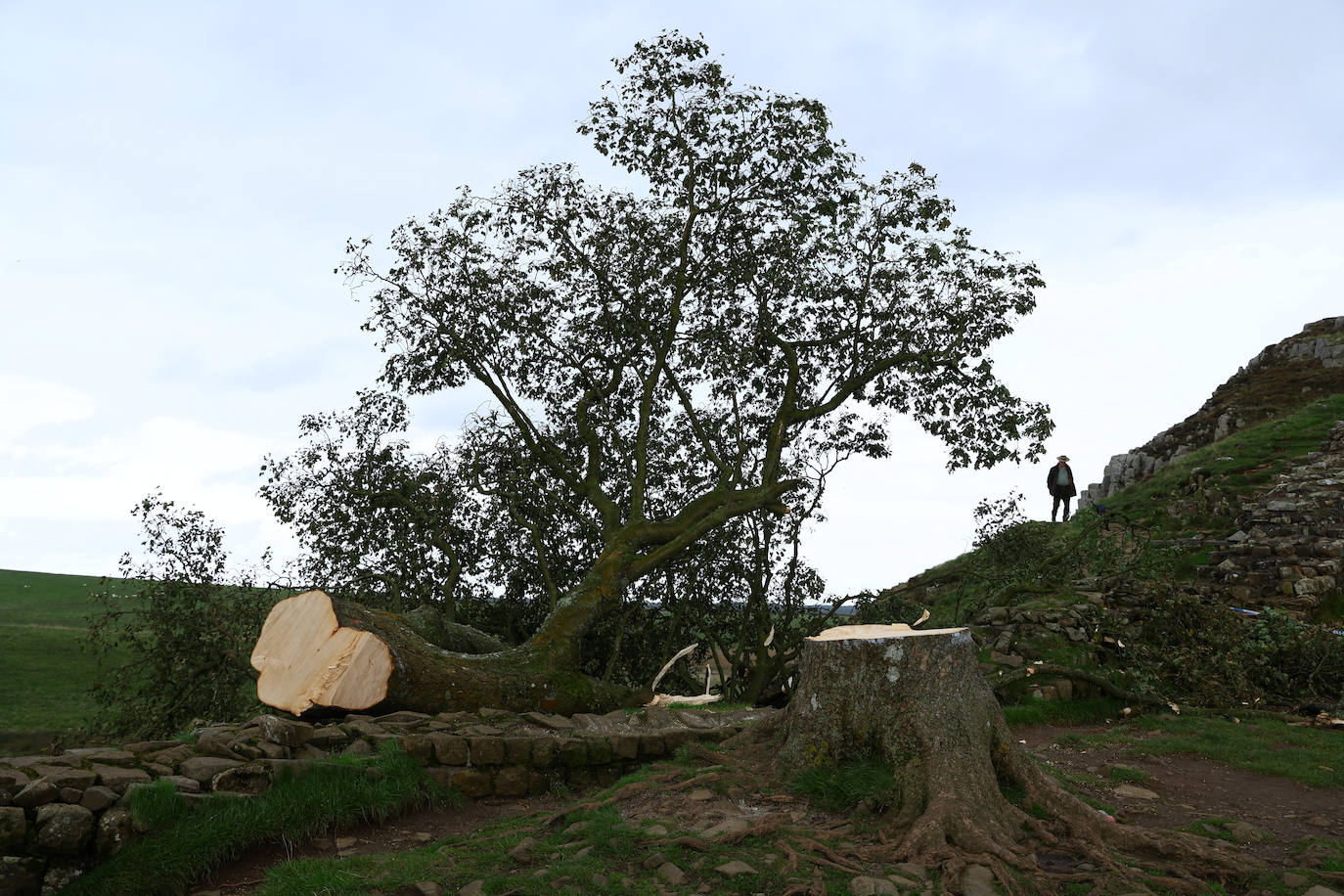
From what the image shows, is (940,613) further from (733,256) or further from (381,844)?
(381,844)

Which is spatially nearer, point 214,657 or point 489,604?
point 214,657

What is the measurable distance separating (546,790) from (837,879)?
4.29m

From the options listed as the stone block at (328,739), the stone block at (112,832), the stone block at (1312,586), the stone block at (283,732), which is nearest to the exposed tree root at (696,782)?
the stone block at (328,739)

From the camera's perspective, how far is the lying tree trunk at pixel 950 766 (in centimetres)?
595

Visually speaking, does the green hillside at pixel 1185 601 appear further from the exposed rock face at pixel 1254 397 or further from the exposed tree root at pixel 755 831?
the exposed rock face at pixel 1254 397

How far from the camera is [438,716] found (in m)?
9.66

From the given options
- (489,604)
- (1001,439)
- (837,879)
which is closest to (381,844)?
(837,879)

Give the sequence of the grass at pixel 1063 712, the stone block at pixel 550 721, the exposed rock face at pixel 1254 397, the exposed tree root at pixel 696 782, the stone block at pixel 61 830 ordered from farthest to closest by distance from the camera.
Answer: the exposed rock face at pixel 1254 397
the grass at pixel 1063 712
the stone block at pixel 550 721
the exposed tree root at pixel 696 782
the stone block at pixel 61 830

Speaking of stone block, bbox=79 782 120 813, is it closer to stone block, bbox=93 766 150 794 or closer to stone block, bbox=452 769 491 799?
stone block, bbox=93 766 150 794

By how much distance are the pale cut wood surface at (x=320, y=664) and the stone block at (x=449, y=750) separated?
1519mm

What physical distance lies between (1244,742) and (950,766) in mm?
6841

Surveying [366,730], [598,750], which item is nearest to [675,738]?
[598,750]

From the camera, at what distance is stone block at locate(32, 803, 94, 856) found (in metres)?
6.21

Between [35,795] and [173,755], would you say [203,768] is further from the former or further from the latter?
[35,795]
